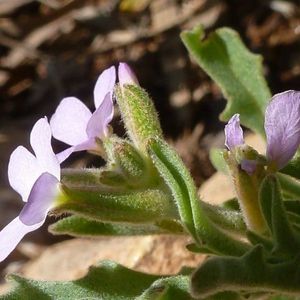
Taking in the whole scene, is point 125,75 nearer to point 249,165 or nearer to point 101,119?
point 101,119

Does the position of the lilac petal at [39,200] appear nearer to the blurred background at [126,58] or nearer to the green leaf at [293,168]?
the green leaf at [293,168]

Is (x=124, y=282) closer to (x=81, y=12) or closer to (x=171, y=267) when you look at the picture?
(x=171, y=267)

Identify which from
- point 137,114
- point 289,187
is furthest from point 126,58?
point 137,114

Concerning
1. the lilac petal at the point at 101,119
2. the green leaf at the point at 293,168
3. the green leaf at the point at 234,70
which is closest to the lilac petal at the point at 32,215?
the lilac petal at the point at 101,119

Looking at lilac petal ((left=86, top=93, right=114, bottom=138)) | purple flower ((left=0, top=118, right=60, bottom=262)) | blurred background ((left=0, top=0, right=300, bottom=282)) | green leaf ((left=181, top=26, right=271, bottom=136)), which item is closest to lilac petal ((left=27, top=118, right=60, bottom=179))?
purple flower ((left=0, top=118, right=60, bottom=262))

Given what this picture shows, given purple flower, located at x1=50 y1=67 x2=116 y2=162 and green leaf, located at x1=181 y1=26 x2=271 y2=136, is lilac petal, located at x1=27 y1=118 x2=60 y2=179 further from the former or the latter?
green leaf, located at x1=181 y1=26 x2=271 y2=136

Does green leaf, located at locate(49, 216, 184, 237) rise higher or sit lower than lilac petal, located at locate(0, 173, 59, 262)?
lower

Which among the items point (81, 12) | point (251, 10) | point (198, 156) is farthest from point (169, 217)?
point (81, 12)
